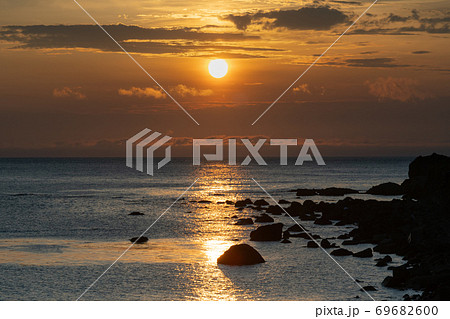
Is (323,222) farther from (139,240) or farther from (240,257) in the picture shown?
(240,257)

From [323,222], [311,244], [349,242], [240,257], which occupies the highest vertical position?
[240,257]

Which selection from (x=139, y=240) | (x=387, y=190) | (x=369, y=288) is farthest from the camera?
(x=387, y=190)

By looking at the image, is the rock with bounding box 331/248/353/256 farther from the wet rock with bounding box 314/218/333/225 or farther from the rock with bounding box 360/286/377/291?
the wet rock with bounding box 314/218/333/225

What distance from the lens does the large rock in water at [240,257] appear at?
32906 mm

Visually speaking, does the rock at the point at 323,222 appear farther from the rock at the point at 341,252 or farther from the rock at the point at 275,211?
the rock at the point at 341,252

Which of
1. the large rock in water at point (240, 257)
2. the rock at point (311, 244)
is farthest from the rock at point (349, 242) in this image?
the large rock in water at point (240, 257)

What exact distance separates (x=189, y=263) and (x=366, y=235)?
46.3ft

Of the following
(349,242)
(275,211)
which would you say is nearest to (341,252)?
(349,242)

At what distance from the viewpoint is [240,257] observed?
108 feet

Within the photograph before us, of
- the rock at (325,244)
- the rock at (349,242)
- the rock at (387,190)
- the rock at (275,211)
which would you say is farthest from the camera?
the rock at (387,190)

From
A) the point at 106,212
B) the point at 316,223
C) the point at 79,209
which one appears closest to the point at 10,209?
the point at 79,209

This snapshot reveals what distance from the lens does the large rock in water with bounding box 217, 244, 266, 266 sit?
3291cm

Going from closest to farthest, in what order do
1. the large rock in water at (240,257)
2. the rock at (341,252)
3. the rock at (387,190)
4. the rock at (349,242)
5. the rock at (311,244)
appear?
the large rock in water at (240,257) < the rock at (341,252) < the rock at (311,244) < the rock at (349,242) < the rock at (387,190)

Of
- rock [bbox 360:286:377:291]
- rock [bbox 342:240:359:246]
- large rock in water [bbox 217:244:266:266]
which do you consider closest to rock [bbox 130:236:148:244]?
large rock in water [bbox 217:244:266:266]
